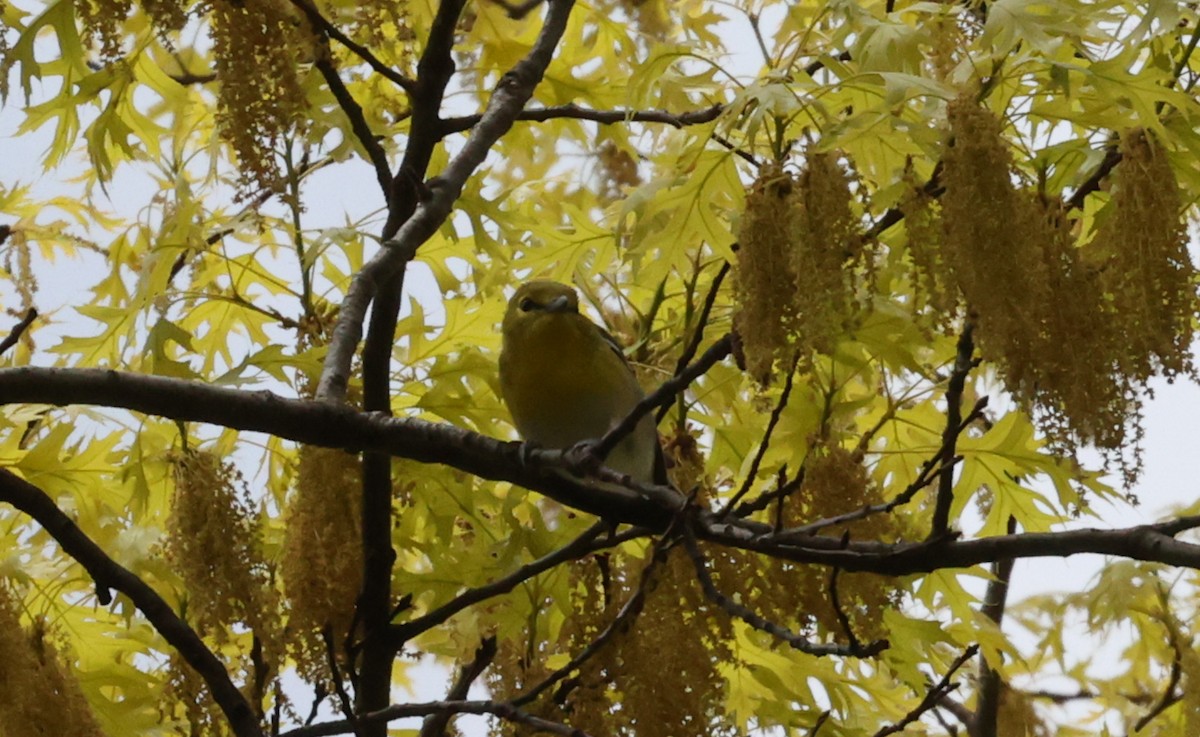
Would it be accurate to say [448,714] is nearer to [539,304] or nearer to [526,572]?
[526,572]

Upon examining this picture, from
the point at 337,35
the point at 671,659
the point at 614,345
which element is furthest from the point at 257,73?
the point at 671,659

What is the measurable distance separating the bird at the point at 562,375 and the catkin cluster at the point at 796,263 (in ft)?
3.01

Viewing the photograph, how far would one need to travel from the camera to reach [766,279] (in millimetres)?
1783

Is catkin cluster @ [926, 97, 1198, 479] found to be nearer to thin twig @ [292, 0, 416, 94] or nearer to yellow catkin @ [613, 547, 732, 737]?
yellow catkin @ [613, 547, 732, 737]

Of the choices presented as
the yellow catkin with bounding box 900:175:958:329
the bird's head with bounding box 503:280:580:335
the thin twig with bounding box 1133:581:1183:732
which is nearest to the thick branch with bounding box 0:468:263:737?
the bird's head with bounding box 503:280:580:335

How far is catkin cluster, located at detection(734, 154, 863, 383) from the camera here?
1.72m

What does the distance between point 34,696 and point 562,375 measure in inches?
46.8

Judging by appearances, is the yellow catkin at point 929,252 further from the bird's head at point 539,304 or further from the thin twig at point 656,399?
the bird's head at point 539,304

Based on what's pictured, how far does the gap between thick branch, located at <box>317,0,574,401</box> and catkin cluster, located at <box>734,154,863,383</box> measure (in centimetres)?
69

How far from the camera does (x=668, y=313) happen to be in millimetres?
2912

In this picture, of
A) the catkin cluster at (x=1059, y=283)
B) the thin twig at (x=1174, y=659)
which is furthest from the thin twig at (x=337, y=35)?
the thin twig at (x=1174, y=659)

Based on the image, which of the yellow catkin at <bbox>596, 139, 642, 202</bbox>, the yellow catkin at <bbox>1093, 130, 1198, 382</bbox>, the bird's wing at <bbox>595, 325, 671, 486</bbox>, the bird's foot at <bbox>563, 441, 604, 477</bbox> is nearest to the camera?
the bird's foot at <bbox>563, 441, 604, 477</bbox>

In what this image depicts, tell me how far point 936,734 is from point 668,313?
5.70 ft

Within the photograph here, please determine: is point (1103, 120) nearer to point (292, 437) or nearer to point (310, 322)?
point (292, 437)
